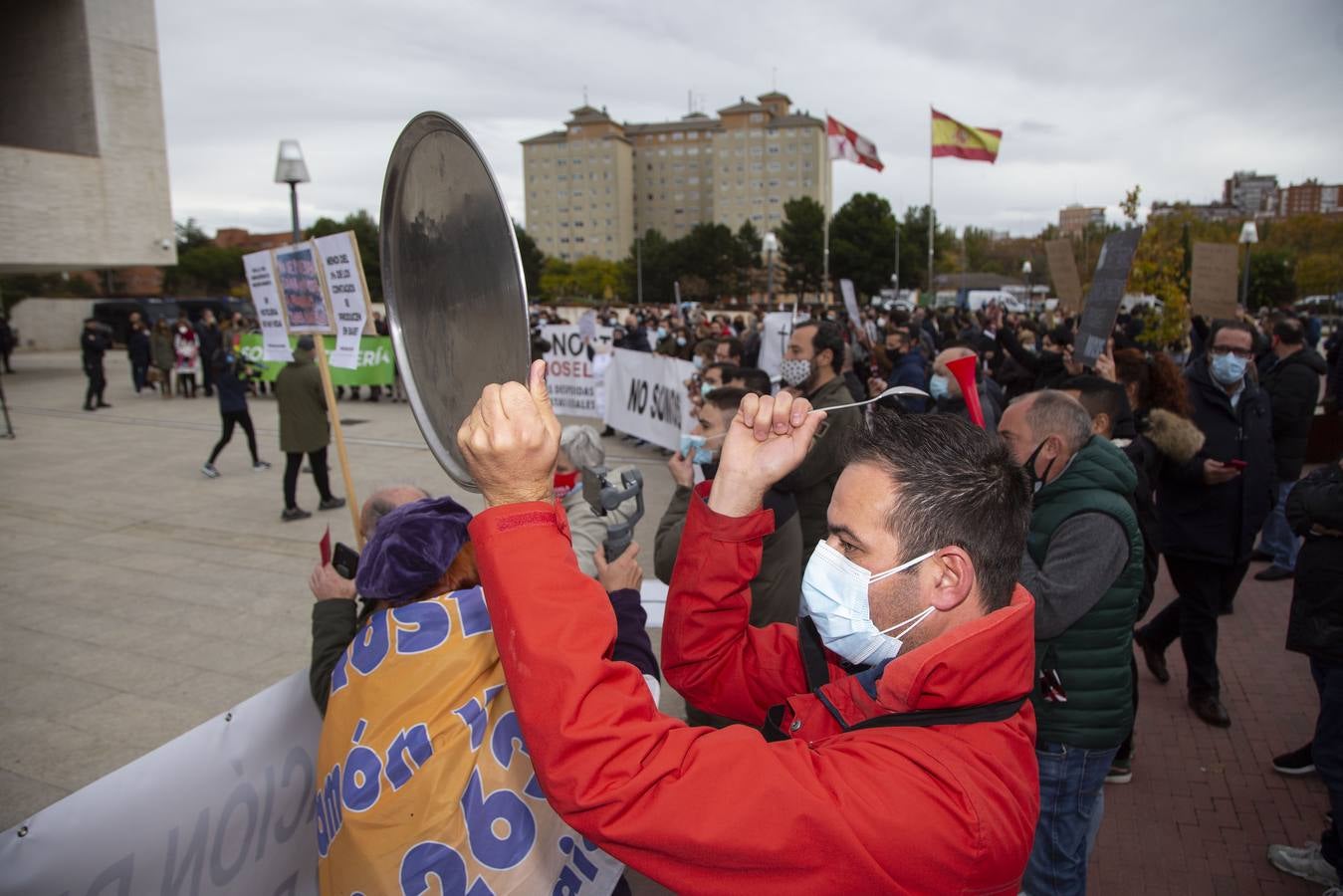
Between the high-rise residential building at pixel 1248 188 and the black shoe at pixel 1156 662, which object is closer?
the black shoe at pixel 1156 662

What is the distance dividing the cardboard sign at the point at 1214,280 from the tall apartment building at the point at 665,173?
12795 centimetres

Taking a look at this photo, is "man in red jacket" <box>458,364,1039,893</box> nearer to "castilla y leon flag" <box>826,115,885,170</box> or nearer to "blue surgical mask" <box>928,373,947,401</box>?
"blue surgical mask" <box>928,373,947,401</box>

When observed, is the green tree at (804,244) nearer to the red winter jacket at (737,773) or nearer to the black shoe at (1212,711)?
the black shoe at (1212,711)

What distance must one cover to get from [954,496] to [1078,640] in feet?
5.36

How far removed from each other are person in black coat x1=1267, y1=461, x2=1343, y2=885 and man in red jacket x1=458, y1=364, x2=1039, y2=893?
277 centimetres

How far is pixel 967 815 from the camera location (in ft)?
4.06

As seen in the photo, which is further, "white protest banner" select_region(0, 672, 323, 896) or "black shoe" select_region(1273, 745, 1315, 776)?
"black shoe" select_region(1273, 745, 1315, 776)

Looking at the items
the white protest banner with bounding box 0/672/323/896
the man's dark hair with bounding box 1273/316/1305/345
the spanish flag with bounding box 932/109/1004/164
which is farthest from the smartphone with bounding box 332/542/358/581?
the spanish flag with bounding box 932/109/1004/164

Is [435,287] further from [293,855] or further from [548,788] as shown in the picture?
[293,855]

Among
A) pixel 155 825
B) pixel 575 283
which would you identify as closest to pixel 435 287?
pixel 155 825

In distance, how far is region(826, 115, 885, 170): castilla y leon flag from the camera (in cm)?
2386

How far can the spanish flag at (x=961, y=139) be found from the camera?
22.6 m

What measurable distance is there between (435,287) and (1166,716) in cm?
523

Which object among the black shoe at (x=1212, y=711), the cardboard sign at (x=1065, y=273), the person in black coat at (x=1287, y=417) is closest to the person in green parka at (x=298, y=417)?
the cardboard sign at (x=1065, y=273)
